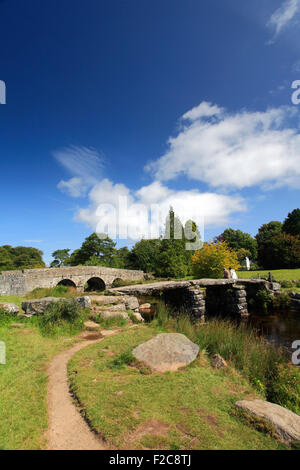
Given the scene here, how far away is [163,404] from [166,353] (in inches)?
72.4

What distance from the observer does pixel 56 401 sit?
158 inches

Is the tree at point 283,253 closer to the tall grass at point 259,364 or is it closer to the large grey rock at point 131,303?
the large grey rock at point 131,303

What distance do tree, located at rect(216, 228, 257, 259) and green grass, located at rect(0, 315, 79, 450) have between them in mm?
52335

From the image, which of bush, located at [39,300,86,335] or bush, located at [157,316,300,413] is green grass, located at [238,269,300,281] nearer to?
bush, located at [157,316,300,413]

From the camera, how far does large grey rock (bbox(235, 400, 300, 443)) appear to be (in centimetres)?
301

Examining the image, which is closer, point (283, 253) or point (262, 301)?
point (262, 301)

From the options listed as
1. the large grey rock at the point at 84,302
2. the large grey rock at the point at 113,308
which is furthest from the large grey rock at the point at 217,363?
the large grey rock at the point at 84,302

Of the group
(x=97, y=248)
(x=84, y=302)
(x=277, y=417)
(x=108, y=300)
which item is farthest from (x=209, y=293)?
(x=97, y=248)

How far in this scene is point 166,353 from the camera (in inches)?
217

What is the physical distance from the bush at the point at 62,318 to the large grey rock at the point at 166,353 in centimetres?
372

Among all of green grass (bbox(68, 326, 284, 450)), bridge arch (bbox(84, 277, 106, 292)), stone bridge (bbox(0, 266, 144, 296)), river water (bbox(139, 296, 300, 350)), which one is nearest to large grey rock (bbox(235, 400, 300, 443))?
green grass (bbox(68, 326, 284, 450))

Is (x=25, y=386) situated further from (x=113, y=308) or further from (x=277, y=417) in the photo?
(x=113, y=308)
